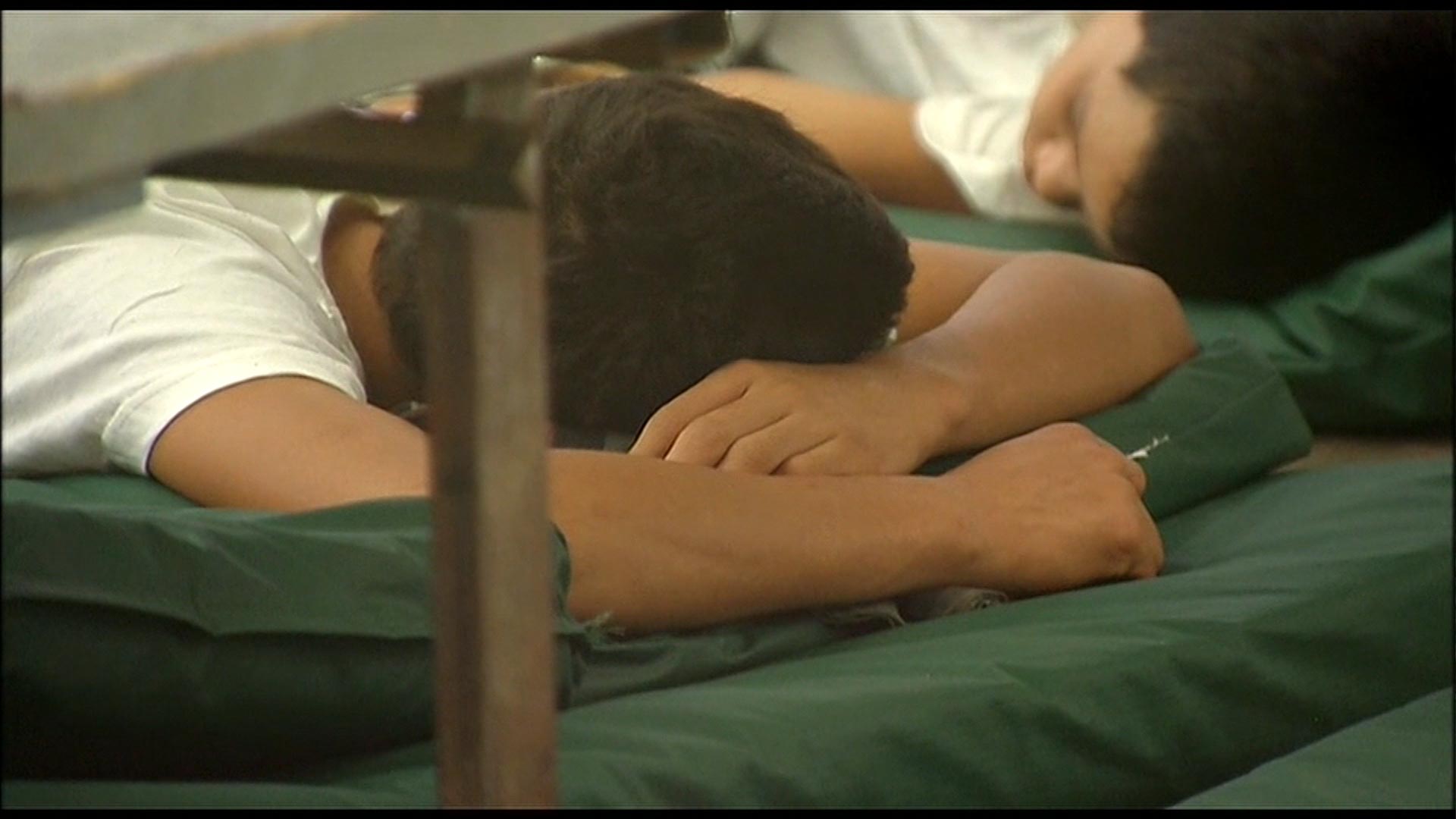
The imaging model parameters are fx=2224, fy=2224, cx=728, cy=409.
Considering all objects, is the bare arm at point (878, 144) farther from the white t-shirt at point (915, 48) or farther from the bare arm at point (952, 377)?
the bare arm at point (952, 377)

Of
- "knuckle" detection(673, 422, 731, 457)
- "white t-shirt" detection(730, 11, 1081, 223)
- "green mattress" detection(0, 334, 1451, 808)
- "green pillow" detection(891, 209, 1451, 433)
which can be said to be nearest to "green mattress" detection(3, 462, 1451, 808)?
"green mattress" detection(0, 334, 1451, 808)

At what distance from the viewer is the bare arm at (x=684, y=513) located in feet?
3.68

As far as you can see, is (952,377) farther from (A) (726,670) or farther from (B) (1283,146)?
(B) (1283,146)

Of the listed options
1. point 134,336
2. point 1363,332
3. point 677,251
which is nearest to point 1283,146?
point 1363,332

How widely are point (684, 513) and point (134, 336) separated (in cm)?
33

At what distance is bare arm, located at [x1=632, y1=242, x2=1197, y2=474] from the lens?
128cm

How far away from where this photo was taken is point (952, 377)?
4.61 ft

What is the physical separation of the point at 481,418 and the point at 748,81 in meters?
1.70

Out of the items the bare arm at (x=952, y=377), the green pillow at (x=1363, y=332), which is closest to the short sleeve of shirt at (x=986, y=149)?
the green pillow at (x=1363, y=332)

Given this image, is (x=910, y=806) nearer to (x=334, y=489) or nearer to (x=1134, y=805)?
(x=1134, y=805)

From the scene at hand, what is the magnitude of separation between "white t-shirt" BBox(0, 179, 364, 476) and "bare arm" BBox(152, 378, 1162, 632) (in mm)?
24

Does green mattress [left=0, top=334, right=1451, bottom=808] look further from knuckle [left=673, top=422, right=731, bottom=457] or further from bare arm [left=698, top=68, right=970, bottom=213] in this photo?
Result: bare arm [left=698, top=68, right=970, bottom=213]

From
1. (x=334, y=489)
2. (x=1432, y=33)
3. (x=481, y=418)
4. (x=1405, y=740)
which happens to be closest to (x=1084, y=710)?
(x=1405, y=740)

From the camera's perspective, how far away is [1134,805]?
1109 mm
